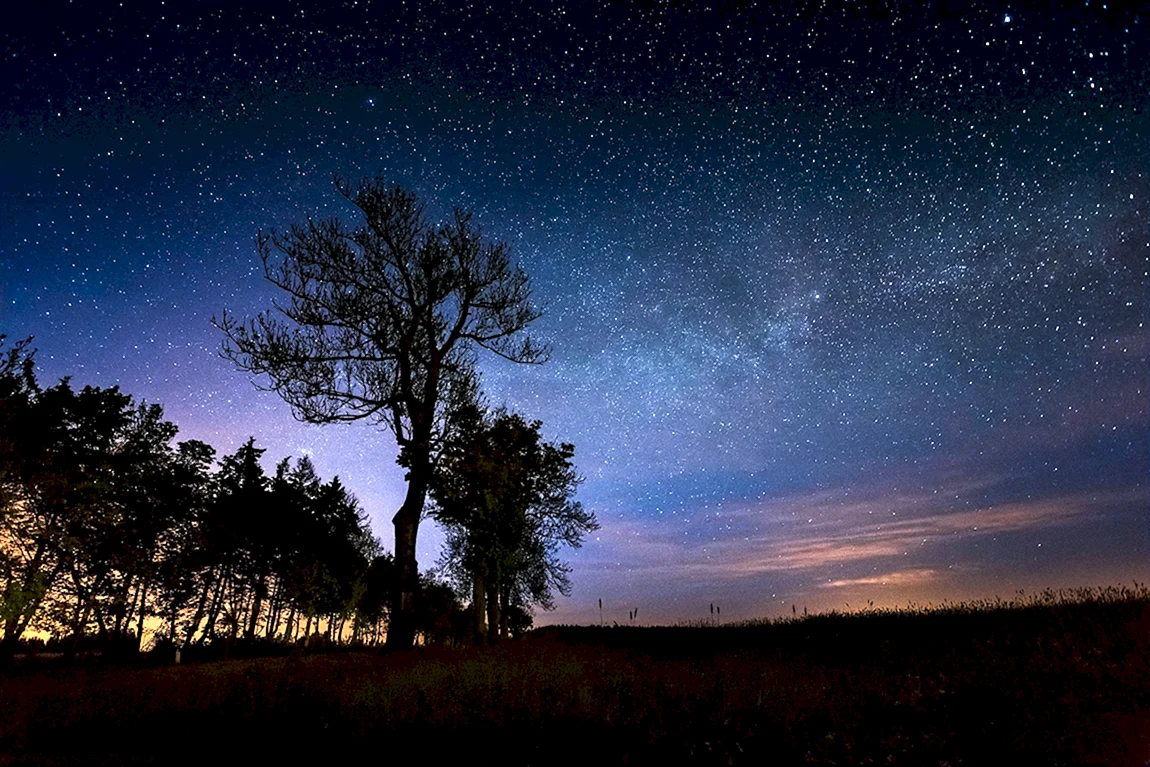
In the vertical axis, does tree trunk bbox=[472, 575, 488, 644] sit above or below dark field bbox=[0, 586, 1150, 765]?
above

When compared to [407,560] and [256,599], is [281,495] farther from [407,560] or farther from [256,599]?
[407,560]

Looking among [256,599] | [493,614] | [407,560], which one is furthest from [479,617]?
[256,599]

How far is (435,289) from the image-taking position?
1955cm

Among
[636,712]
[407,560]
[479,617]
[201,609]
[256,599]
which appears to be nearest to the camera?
[636,712]

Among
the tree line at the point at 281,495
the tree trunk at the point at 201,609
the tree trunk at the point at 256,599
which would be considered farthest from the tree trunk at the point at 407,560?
the tree trunk at the point at 256,599

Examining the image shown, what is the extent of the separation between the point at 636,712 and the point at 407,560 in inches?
447

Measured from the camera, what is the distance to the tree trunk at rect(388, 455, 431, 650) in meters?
16.8

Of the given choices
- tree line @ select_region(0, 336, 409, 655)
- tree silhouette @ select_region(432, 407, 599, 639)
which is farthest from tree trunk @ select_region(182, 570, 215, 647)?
tree silhouette @ select_region(432, 407, 599, 639)

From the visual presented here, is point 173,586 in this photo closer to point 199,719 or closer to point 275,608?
point 275,608

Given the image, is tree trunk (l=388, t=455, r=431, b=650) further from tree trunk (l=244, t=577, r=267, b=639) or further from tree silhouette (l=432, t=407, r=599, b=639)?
tree trunk (l=244, t=577, r=267, b=639)

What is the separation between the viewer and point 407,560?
17188mm

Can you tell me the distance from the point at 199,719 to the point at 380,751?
338 cm

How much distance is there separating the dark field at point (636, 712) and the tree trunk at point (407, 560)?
4.44 meters

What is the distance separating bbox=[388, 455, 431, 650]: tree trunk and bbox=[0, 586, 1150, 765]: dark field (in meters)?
4.44
